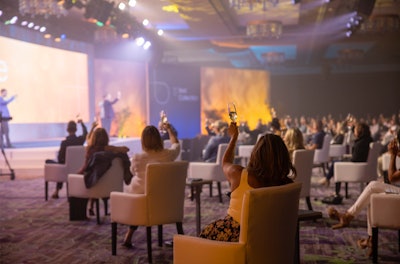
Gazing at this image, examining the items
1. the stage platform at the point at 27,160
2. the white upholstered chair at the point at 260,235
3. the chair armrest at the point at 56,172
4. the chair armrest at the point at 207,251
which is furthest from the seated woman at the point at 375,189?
the stage platform at the point at 27,160

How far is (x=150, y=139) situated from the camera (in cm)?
482

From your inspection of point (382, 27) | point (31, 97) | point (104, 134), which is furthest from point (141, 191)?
point (31, 97)

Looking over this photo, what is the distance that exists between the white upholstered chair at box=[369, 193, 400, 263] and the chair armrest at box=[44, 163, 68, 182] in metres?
4.65

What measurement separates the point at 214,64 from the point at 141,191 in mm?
17759

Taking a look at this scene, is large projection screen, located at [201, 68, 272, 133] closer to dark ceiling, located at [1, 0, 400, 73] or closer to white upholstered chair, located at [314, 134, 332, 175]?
dark ceiling, located at [1, 0, 400, 73]

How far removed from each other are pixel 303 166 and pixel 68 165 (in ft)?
11.1

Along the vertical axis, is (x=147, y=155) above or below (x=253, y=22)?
below

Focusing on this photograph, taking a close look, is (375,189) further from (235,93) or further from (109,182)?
(235,93)

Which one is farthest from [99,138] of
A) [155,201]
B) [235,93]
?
[235,93]

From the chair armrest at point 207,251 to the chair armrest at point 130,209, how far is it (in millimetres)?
1589

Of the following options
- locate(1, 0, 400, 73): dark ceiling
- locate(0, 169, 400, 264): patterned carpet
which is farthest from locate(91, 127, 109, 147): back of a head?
locate(1, 0, 400, 73): dark ceiling

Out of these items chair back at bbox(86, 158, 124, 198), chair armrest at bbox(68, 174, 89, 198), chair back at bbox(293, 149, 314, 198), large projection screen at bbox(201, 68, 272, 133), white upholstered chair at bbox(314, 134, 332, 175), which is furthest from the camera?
large projection screen at bbox(201, 68, 272, 133)

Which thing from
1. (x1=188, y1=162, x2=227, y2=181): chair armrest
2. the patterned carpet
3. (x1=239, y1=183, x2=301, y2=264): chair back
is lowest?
the patterned carpet

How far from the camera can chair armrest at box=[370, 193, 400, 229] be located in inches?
169
